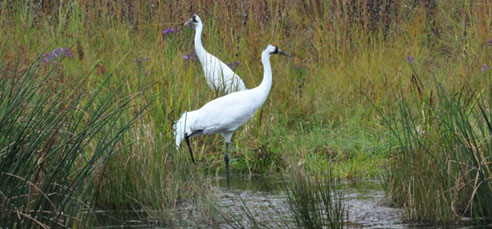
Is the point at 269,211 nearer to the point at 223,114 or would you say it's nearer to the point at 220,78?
the point at 223,114

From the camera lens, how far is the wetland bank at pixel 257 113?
11.9 ft

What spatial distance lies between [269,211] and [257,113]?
2656mm

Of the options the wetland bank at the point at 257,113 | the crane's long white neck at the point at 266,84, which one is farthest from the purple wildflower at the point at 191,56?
the crane's long white neck at the point at 266,84

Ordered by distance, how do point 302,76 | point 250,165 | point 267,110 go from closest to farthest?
point 250,165 → point 267,110 → point 302,76

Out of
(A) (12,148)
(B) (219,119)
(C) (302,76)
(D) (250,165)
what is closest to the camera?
(A) (12,148)

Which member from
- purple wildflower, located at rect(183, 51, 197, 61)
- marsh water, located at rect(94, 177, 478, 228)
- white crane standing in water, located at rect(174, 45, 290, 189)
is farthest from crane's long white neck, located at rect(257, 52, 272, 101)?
purple wildflower, located at rect(183, 51, 197, 61)

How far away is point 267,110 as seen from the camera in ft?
25.9

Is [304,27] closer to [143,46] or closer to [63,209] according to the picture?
[143,46]

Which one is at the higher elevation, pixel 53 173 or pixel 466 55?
pixel 466 55

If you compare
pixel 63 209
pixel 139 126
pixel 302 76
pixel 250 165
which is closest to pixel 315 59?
pixel 302 76

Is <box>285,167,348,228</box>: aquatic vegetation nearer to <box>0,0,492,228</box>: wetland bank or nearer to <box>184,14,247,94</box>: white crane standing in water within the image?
<box>0,0,492,228</box>: wetland bank

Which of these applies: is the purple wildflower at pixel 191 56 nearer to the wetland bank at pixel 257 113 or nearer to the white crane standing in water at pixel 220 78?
the wetland bank at pixel 257 113

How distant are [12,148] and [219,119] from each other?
3.31 metres

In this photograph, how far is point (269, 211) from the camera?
16.1 ft
